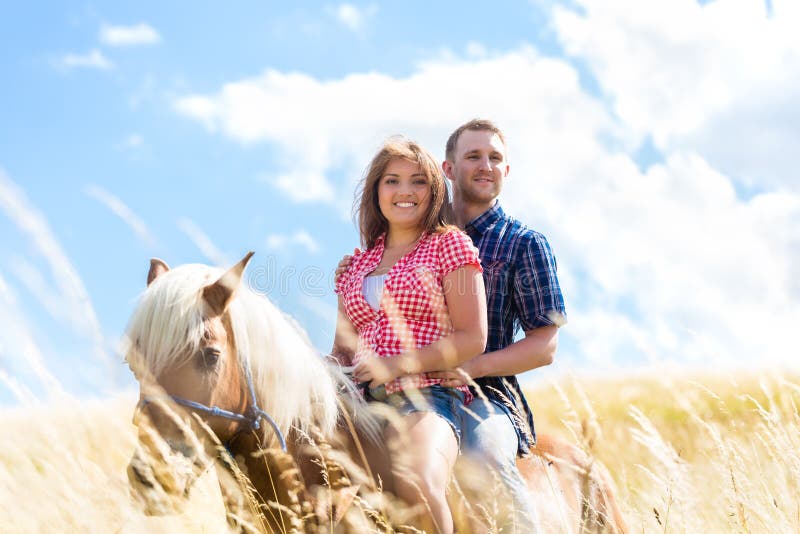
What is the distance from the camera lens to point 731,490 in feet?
10.8

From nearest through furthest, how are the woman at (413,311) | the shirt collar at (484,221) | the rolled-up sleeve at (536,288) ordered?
the woman at (413,311) → the rolled-up sleeve at (536,288) → the shirt collar at (484,221)

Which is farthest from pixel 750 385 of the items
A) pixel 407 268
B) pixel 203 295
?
pixel 203 295

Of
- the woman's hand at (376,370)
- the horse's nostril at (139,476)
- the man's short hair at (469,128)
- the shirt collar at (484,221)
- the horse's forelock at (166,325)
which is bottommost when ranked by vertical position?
the horse's nostril at (139,476)

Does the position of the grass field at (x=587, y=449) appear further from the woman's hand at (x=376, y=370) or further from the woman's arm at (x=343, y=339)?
the woman's arm at (x=343, y=339)

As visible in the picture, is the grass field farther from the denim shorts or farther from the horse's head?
the denim shorts

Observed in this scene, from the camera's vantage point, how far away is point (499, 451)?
326 centimetres

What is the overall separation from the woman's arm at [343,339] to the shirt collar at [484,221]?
38.0 inches

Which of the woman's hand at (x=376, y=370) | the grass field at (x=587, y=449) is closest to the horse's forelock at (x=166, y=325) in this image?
the grass field at (x=587, y=449)

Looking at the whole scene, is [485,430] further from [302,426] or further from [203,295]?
[203,295]

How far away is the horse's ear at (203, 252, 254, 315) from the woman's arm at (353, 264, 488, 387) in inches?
30.7

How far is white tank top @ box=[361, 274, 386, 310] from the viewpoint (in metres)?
3.62

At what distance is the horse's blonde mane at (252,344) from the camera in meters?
2.70

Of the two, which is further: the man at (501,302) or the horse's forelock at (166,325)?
the man at (501,302)

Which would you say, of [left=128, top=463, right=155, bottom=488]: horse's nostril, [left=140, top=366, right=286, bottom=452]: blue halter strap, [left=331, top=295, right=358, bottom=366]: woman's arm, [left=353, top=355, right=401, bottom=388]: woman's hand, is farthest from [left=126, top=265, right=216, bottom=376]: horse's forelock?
[left=331, top=295, right=358, bottom=366]: woman's arm
